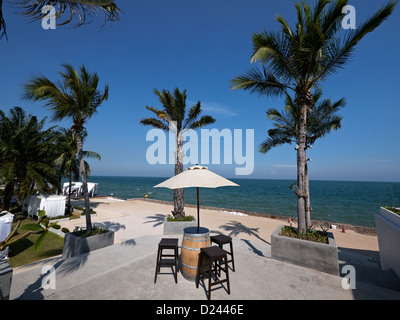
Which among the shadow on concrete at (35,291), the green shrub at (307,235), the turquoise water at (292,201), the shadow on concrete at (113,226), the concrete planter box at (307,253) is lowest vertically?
the turquoise water at (292,201)

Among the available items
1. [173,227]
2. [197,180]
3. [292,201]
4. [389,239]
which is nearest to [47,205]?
[173,227]

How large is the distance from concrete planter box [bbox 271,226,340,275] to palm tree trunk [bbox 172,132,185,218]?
225 inches

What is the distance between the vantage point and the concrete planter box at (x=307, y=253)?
5.13 metres

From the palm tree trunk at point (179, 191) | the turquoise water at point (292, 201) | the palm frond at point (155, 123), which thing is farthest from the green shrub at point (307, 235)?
the palm frond at point (155, 123)

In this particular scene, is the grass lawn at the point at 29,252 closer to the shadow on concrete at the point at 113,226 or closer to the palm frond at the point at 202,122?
the shadow on concrete at the point at 113,226

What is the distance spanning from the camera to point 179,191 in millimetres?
10836

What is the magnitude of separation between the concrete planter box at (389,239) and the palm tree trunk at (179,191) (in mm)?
8394

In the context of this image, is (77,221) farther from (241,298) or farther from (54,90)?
(241,298)

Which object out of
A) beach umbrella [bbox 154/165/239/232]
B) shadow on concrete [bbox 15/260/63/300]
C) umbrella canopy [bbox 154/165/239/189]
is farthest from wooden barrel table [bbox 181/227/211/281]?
shadow on concrete [bbox 15/260/63/300]

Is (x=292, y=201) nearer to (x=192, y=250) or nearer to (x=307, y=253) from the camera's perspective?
(x=307, y=253)

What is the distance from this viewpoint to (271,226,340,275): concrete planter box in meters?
5.13

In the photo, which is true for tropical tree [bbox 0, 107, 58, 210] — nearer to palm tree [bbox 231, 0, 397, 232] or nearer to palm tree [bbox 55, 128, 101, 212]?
palm tree [bbox 55, 128, 101, 212]

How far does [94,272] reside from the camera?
5180 mm
